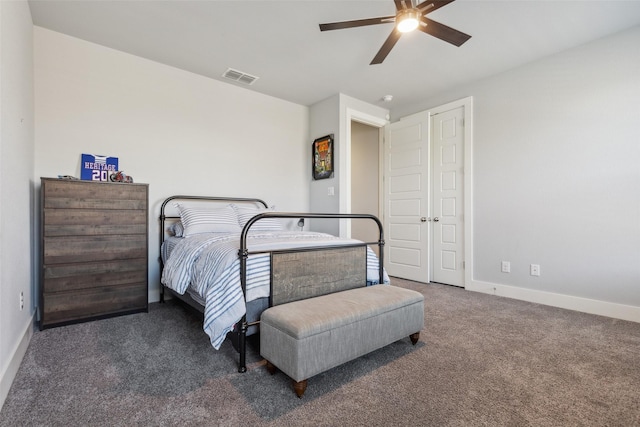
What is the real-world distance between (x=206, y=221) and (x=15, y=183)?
55.0 inches

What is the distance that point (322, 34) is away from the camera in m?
2.70

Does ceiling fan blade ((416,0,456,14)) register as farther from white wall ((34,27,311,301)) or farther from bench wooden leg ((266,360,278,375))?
white wall ((34,27,311,301))

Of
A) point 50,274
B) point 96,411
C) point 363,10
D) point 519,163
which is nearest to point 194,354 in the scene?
point 96,411

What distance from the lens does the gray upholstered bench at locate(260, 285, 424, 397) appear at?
1.47 m

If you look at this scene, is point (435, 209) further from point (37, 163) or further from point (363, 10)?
point (37, 163)

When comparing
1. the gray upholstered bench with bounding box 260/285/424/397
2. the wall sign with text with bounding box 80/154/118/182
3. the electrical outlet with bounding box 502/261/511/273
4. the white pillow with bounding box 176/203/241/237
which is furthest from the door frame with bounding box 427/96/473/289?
the wall sign with text with bounding box 80/154/118/182

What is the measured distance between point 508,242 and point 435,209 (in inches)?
38.2

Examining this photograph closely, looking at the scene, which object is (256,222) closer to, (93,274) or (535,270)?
(93,274)

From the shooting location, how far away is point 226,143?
148 inches

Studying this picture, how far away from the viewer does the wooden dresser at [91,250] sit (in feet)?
7.73

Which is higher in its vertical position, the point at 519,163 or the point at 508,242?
the point at 519,163

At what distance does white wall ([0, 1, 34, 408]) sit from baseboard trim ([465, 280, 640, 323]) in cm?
414

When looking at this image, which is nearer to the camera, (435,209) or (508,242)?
(508,242)

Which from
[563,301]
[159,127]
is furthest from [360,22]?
[563,301]
